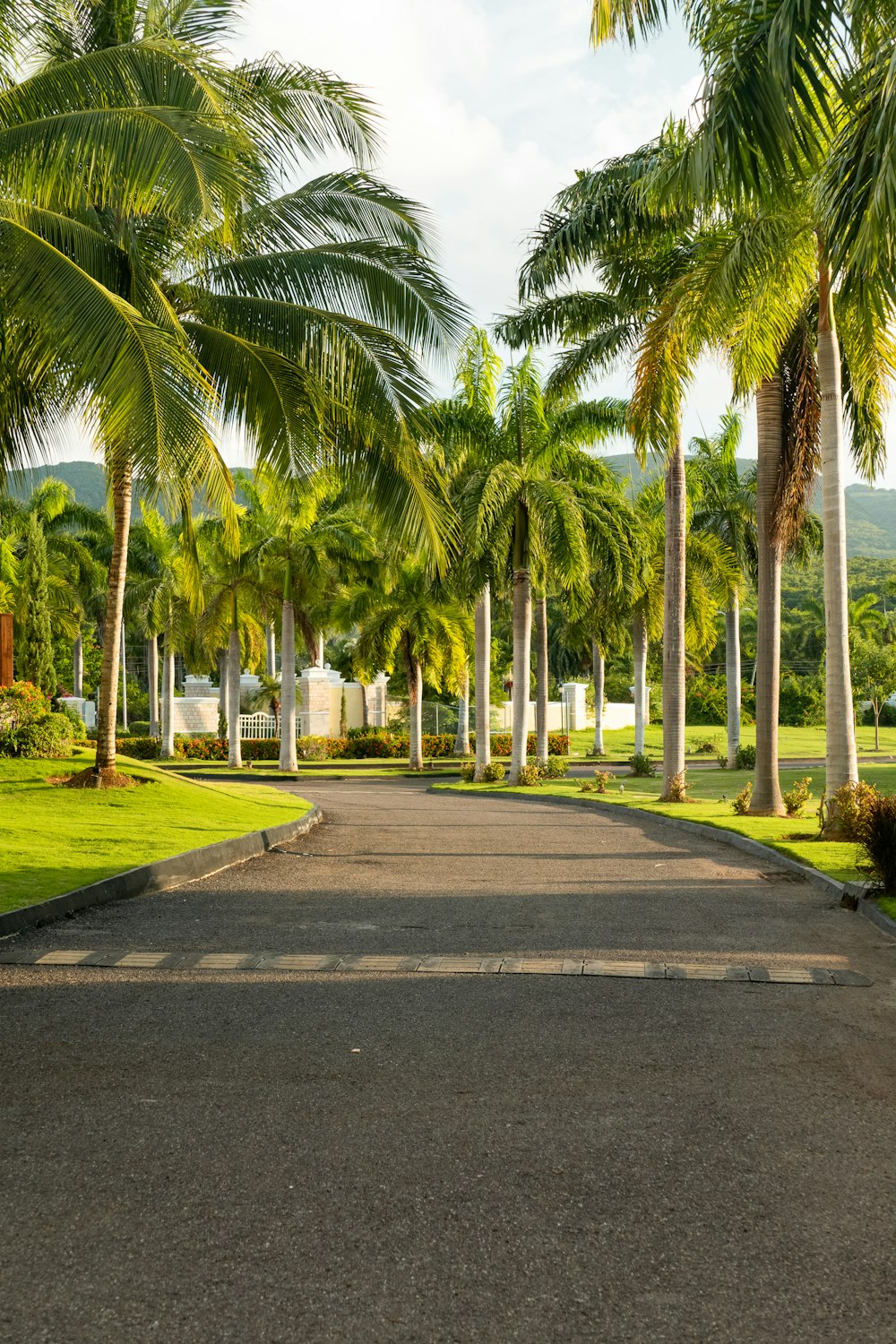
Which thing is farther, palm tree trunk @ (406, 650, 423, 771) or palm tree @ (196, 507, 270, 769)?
palm tree trunk @ (406, 650, 423, 771)

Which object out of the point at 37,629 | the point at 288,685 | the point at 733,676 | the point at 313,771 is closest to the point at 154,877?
the point at 288,685

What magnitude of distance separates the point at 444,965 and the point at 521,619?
2148 centimetres

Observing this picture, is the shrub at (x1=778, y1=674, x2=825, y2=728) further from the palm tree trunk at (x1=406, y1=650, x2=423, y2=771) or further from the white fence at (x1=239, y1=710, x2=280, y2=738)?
the white fence at (x1=239, y1=710, x2=280, y2=738)

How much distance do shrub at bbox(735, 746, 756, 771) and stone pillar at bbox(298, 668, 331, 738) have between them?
16.9m

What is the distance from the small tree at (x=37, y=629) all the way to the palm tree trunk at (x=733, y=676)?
2097cm

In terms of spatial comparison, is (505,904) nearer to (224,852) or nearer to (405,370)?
(224,852)

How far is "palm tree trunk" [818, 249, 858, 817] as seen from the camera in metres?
15.0

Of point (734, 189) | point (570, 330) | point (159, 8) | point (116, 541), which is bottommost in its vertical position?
point (116, 541)

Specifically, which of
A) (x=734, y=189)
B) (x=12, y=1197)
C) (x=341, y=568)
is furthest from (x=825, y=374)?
(x=341, y=568)

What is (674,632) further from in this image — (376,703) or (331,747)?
(376,703)

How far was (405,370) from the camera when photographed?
14000 millimetres

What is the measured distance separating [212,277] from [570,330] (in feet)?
31.8

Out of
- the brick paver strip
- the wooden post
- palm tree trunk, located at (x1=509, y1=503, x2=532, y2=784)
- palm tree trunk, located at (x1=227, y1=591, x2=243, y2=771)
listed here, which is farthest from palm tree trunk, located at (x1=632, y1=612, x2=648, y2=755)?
the brick paver strip

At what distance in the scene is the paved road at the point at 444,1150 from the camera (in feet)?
10.2
